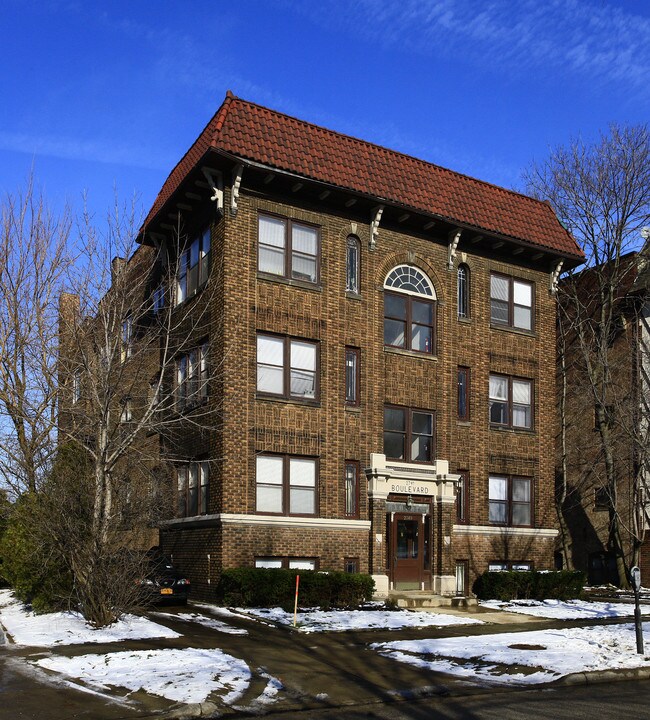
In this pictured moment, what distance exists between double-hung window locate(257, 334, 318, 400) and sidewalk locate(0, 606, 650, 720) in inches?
307

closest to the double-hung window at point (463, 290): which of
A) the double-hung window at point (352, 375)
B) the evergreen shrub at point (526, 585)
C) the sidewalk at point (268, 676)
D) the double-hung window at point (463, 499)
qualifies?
the double-hung window at point (352, 375)

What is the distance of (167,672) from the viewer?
12852mm

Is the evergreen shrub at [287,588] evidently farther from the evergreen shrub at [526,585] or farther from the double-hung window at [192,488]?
the evergreen shrub at [526,585]

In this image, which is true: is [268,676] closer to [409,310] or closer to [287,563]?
[287,563]

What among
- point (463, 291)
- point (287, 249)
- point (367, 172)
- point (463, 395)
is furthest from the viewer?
point (463, 291)

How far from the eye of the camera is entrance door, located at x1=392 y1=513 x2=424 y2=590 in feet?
88.3

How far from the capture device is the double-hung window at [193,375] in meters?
25.5

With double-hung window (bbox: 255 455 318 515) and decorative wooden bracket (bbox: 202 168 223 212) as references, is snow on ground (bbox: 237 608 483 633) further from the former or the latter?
decorative wooden bracket (bbox: 202 168 223 212)

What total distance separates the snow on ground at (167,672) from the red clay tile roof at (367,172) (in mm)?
14266

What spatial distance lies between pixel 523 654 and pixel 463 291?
632 inches

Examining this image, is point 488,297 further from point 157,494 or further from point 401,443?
point 157,494

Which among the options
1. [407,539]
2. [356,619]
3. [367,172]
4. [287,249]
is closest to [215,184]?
[287,249]

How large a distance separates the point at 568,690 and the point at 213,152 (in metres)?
16.6

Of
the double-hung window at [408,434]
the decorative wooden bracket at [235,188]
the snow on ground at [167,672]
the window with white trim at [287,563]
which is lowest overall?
the snow on ground at [167,672]
